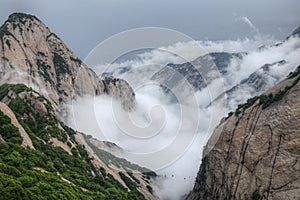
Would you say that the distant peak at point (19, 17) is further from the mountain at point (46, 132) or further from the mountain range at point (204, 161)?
the mountain range at point (204, 161)

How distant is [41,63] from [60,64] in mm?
10614

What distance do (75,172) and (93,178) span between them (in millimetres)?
7752

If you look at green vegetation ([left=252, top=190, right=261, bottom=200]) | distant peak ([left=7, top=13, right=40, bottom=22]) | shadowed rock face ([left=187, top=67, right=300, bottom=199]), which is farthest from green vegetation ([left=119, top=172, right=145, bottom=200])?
distant peak ([left=7, top=13, right=40, bottom=22])

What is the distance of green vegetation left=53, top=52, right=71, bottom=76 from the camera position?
504ft

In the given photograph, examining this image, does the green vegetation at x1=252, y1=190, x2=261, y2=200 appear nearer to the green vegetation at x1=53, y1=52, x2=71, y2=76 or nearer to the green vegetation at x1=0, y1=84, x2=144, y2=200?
the green vegetation at x1=0, y1=84, x2=144, y2=200

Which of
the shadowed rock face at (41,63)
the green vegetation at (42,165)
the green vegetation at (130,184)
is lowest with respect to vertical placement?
the green vegetation at (42,165)

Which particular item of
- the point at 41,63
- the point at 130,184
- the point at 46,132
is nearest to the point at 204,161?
the point at 130,184

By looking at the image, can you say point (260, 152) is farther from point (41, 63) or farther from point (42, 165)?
point (41, 63)

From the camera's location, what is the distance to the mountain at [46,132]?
47322mm

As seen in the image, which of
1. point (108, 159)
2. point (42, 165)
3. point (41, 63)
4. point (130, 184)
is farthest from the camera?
point (41, 63)

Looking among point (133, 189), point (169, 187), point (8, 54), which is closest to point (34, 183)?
point (133, 189)

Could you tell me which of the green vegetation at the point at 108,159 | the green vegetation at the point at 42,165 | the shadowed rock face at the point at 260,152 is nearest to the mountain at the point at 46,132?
the green vegetation at the point at 42,165

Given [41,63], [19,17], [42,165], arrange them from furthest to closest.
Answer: [19,17], [41,63], [42,165]

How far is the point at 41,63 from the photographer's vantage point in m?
146
